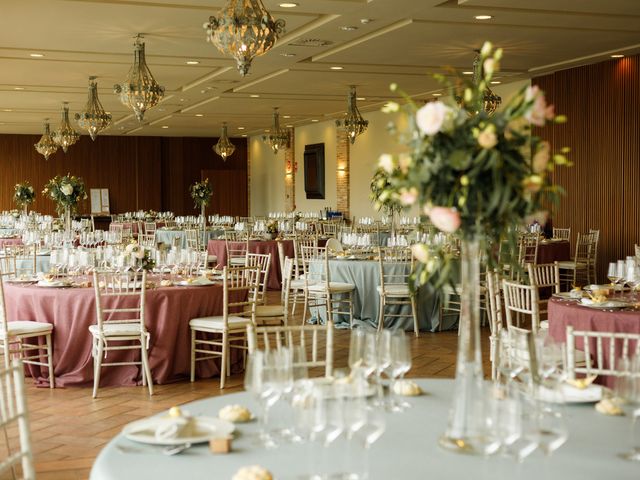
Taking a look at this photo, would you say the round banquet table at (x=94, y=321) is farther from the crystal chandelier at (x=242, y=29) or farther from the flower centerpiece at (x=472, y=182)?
the flower centerpiece at (x=472, y=182)

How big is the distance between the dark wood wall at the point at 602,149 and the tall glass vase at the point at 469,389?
10881 millimetres

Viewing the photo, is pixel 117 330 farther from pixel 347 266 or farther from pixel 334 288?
pixel 347 266

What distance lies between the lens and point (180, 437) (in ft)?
8.09

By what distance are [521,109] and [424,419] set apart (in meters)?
1.02

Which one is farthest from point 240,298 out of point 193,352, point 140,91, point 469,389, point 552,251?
point 552,251

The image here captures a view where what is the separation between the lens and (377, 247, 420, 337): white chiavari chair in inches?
368

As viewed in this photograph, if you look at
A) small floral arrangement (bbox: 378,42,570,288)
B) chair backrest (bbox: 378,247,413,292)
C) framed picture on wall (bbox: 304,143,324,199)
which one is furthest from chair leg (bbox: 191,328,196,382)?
framed picture on wall (bbox: 304,143,324,199)

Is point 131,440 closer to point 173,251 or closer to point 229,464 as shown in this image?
point 229,464

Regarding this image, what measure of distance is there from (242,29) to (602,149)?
8884 millimetres

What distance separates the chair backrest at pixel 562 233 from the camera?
45.2 feet

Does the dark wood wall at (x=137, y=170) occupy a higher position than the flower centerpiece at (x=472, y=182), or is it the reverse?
the dark wood wall at (x=137, y=170)

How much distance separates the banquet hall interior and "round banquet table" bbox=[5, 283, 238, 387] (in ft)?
0.06

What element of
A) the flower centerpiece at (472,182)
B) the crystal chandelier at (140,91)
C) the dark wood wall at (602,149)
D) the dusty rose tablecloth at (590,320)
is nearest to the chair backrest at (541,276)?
the dusty rose tablecloth at (590,320)

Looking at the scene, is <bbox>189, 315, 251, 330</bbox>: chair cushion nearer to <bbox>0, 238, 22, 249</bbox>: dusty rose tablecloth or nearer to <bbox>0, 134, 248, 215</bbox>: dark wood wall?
<bbox>0, 238, 22, 249</bbox>: dusty rose tablecloth
